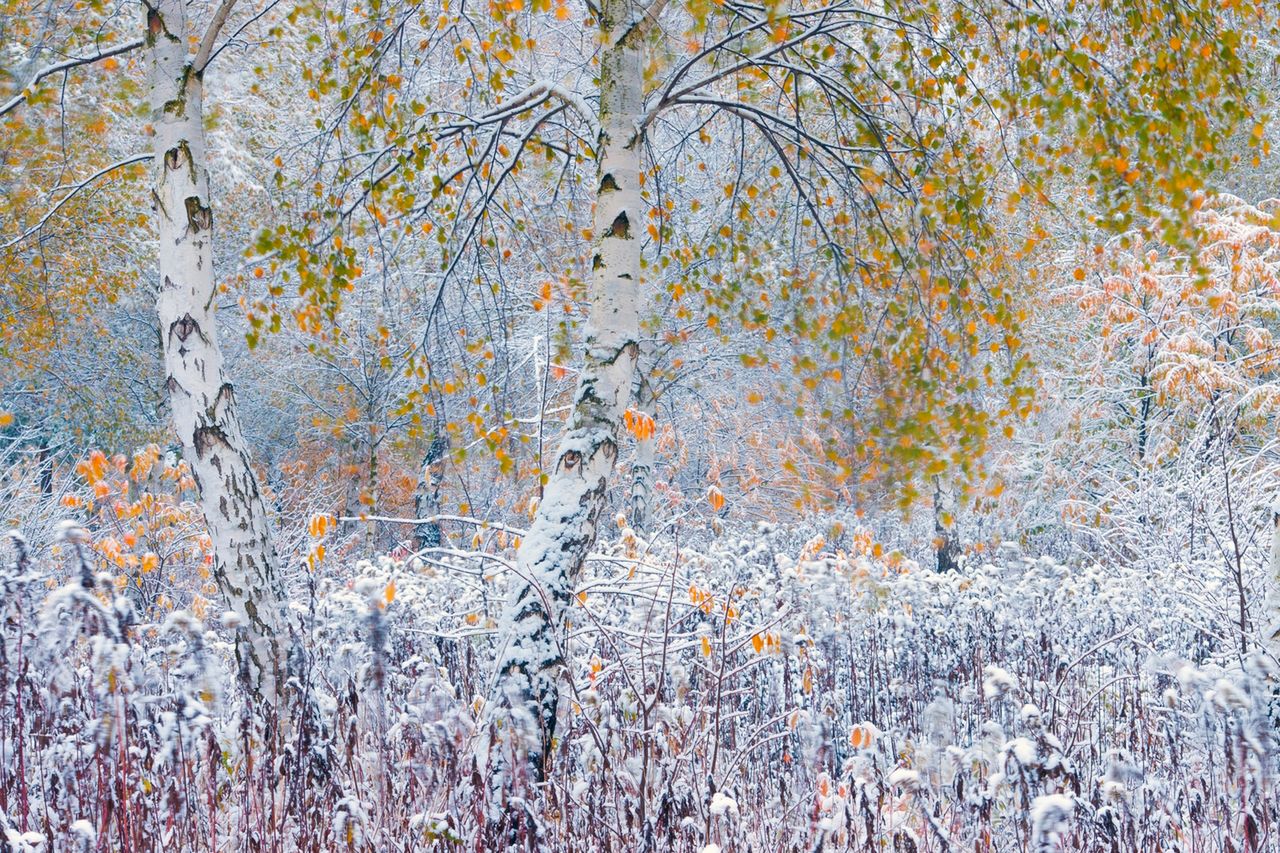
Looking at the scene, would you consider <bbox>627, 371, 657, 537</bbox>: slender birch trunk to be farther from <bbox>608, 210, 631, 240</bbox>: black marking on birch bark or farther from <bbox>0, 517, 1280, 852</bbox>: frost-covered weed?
<bbox>608, 210, 631, 240</bbox>: black marking on birch bark

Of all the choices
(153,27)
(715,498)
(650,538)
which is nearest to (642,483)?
(650,538)

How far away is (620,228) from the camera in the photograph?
13.0 feet

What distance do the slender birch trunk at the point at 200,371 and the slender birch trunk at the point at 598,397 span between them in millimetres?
1389

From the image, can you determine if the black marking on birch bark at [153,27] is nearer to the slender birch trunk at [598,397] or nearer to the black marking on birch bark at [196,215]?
the black marking on birch bark at [196,215]

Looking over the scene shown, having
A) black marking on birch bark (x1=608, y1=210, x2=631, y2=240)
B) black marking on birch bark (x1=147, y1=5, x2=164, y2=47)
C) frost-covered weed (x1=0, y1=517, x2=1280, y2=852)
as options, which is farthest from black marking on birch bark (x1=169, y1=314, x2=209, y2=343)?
black marking on birch bark (x1=608, y1=210, x2=631, y2=240)

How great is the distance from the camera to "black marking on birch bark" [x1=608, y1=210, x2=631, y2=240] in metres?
3.96

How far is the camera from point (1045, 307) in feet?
46.7

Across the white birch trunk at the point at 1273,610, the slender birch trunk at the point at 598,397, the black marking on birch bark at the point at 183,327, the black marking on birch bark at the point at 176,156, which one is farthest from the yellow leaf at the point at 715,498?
the black marking on birch bark at the point at 176,156

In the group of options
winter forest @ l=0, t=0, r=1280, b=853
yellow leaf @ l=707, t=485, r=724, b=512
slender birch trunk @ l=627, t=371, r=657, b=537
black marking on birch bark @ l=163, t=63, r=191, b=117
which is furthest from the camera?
slender birch trunk @ l=627, t=371, r=657, b=537

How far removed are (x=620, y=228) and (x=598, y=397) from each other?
73cm

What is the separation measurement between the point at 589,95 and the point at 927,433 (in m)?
2.82

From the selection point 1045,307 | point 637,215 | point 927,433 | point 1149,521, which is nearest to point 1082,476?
point 1045,307

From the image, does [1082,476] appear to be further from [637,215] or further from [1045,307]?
[637,215]

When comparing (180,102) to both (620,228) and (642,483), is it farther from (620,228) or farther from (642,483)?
(642,483)
